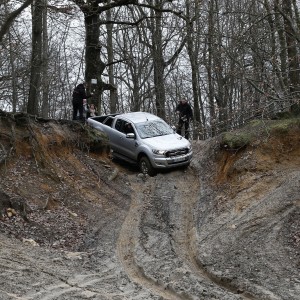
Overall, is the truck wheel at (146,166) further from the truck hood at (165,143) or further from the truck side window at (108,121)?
the truck side window at (108,121)

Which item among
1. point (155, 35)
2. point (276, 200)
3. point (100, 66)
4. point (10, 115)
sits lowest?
point (276, 200)

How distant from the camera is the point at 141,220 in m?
11.6

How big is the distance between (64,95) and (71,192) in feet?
95.8

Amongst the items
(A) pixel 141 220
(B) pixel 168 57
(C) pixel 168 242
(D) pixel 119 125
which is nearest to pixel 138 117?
(D) pixel 119 125

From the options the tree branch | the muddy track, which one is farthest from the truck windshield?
the tree branch

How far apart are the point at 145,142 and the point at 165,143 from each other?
70 cm

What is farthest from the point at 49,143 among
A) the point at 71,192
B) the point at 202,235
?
the point at 202,235

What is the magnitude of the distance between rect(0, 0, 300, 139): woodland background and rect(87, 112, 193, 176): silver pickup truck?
0.70m

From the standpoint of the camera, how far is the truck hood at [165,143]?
15811 millimetres

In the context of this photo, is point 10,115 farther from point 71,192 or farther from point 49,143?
point 71,192

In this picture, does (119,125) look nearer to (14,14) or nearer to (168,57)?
(14,14)

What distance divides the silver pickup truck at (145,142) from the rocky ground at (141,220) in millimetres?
468

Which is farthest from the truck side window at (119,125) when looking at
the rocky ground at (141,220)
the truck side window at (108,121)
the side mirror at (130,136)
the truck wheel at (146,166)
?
the truck wheel at (146,166)

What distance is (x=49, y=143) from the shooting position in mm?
14188
